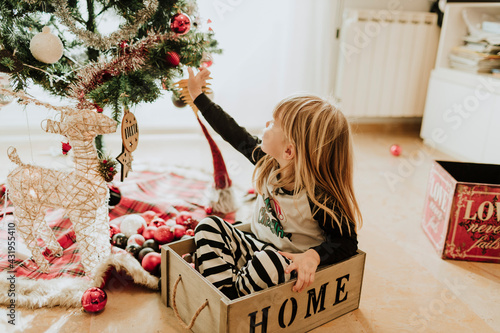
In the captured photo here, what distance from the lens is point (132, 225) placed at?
139 centimetres

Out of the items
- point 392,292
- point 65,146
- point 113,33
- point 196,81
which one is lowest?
point 392,292

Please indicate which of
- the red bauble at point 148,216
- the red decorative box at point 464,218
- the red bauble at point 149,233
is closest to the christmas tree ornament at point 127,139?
the red bauble at point 149,233

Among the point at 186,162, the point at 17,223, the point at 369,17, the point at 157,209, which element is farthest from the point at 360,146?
the point at 17,223

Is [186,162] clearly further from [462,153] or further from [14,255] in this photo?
[462,153]

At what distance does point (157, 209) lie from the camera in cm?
159

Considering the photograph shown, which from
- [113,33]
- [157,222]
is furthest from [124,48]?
[157,222]

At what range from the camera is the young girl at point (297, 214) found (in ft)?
3.23

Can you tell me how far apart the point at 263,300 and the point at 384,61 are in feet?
6.53

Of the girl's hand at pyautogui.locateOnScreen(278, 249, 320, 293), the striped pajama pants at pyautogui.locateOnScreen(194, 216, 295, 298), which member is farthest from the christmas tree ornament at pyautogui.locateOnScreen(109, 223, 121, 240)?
the girl's hand at pyautogui.locateOnScreen(278, 249, 320, 293)

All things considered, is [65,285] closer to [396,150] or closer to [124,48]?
[124,48]

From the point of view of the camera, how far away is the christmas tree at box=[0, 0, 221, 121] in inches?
47.8

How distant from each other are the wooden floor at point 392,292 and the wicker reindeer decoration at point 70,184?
196 millimetres

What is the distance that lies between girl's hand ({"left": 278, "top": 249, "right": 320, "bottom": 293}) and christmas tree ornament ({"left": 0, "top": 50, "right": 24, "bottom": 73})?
2.74 feet

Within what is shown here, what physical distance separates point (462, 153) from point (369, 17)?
0.86 metres
